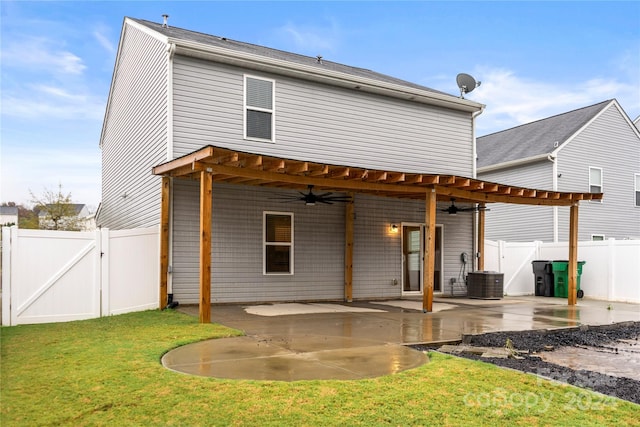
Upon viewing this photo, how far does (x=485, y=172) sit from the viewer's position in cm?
2058

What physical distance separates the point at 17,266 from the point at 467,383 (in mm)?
6923

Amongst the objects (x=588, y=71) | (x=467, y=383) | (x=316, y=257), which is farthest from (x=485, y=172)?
(x=467, y=383)

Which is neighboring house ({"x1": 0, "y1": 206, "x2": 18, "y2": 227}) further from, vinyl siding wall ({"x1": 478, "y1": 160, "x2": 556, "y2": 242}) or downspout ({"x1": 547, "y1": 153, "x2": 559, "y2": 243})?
downspout ({"x1": 547, "y1": 153, "x2": 559, "y2": 243})

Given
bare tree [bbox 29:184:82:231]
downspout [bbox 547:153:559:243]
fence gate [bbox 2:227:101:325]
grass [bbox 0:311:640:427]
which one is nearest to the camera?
grass [bbox 0:311:640:427]

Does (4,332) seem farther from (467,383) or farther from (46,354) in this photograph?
(467,383)

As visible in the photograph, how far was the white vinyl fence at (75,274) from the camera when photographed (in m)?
7.79

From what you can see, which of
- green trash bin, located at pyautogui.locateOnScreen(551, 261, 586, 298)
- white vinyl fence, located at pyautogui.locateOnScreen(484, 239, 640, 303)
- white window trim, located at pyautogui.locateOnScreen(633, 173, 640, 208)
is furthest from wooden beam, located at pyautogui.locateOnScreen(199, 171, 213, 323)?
white window trim, located at pyautogui.locateOnScreen(633, 173, 640, 208)

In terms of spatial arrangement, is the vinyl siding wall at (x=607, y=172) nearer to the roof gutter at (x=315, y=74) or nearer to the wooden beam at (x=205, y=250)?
the roof gutter at (x=315, y=74)

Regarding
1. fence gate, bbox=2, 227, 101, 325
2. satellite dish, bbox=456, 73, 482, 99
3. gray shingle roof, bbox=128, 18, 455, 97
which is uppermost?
gray shingle roof, bbox=128, 18, 455, 97

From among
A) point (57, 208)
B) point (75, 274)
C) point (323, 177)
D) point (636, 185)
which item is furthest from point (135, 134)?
point (636, 185)

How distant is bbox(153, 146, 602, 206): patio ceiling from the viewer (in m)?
8.33

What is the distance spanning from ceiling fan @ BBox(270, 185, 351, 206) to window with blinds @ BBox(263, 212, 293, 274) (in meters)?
0.38

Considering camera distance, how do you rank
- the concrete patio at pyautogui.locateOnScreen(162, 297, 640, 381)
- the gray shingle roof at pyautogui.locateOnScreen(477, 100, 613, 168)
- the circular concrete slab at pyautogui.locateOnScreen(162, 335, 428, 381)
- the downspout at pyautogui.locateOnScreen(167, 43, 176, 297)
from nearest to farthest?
the circular concrete slab at pyautogui.locateOnScreen(162, 335, 428, 381) → the concrete patio at pyautogui.locateOnScreen(162, 297, 640, 381) → the downspout at pyautogui.locateOnScreen(167, 43, 176, 297) → the gray shingle roof at pyautogui.locateOnScreen(477, 100, 613, 168)

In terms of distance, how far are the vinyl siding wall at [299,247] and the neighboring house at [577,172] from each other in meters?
5.42
